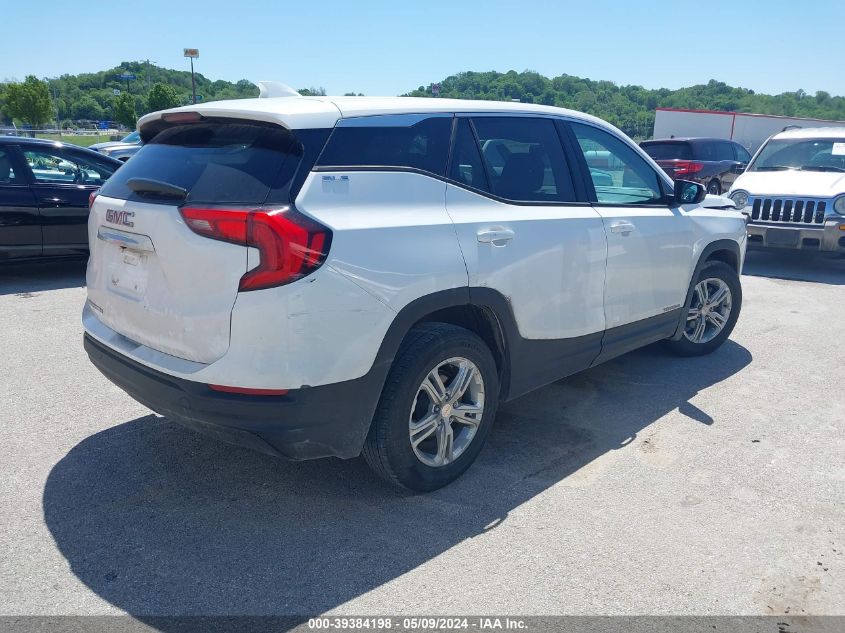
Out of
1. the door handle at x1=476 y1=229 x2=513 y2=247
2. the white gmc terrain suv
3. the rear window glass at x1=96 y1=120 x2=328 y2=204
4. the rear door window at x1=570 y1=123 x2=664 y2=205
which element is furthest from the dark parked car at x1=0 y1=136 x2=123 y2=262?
the door handle at x1=476 y1=229 x2=513 y2=247

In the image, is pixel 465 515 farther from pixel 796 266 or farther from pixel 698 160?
pixel 698 160

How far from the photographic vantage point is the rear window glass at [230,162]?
2.84m

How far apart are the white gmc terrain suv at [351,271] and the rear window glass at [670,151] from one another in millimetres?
13285

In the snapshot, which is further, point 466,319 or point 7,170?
point 7,170

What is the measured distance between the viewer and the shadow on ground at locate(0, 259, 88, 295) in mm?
7797

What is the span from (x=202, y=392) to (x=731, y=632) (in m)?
2.22

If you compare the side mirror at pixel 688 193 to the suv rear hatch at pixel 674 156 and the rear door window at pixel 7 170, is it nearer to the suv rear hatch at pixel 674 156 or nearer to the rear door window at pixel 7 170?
the rear door window at pixel 7 170

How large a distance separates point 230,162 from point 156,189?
362 millimetres

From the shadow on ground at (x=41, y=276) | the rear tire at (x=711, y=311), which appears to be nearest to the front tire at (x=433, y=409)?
the rear tire at (x=711, y=311)

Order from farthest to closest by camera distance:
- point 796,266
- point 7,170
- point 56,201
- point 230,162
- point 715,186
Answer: point 715,186
point 796,266
point 56,201
point 7,170
point 230,162

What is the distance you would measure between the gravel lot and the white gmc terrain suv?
0.42 m

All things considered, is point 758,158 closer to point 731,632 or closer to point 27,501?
point 731,632

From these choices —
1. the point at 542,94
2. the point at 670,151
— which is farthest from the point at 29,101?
the point at 670,151

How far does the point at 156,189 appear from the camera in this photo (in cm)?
303
